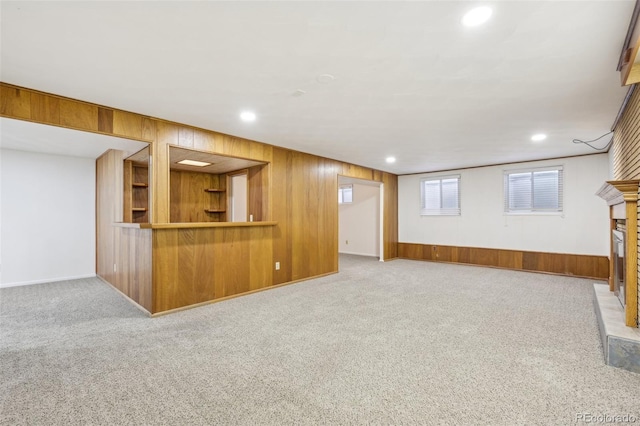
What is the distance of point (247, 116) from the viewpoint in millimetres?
3457

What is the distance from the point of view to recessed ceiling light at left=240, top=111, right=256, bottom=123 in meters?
3.36

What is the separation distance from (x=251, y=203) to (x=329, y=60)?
10.8 ft

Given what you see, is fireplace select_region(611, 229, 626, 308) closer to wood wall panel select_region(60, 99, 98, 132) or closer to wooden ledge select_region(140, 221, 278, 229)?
wooden ledge select_region(140, 221, 278, 229)

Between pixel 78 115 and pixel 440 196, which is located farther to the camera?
pixel 440 196

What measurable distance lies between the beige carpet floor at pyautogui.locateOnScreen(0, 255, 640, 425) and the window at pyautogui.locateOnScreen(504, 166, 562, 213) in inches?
95.9

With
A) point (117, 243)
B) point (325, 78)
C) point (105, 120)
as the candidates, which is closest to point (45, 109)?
point (105, 120)

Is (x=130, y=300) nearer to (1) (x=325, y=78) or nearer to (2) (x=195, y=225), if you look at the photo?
(2) (x=195, y=225)

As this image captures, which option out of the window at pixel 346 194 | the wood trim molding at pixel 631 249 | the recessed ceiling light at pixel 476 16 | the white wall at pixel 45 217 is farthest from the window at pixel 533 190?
the white wall at pixel 45 217

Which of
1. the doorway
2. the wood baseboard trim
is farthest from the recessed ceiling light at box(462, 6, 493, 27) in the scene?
the doorway

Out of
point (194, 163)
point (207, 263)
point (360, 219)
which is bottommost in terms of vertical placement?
point (207, 263)

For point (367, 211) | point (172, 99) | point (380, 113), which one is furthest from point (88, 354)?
point (367, 211)

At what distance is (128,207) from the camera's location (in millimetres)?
4988

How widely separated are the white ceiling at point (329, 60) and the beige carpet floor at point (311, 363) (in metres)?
2.29

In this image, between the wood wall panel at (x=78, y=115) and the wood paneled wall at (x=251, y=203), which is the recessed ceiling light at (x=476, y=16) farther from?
the wood wall panel at (x=78, y=115)
